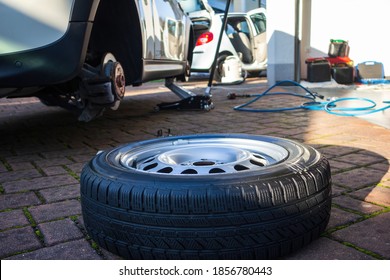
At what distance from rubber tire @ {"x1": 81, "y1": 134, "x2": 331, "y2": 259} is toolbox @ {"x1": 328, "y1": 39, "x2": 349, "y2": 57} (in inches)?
322

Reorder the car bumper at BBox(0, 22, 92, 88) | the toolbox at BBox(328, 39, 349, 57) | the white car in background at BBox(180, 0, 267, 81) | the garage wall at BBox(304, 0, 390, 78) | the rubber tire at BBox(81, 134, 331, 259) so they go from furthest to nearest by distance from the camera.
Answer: the white car in background at BBox(180, 0, 267, 81) < the garage wall at BBox(304, 0, 390, 78) < the toolbox at BBox(328, 39, 349, 57) < the car bumper at BBox(0, 22, 92, 88) < the rubber tire at BBox(81, 134, 331, 259)

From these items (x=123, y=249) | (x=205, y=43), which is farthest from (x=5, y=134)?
(x=205, y=43)

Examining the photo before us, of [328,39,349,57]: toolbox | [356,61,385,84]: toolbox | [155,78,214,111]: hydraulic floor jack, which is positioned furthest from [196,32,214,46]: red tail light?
[155,78,214,111]: hydraulic floor jack

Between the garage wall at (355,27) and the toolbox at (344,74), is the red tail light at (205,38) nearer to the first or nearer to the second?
the garage wall at (355,27)

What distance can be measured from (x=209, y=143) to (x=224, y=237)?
0.79 m

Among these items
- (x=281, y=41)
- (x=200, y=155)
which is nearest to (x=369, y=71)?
(x=281, y=41)

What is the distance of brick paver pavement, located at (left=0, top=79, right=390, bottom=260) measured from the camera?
1445 mm

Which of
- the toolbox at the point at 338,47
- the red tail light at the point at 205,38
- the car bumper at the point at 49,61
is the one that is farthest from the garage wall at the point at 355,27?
the car bumper at the point at 49,61

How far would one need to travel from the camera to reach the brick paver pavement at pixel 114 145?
1.45 meters

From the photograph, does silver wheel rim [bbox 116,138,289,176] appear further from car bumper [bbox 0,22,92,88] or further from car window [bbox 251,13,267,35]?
car window [bbox 251,13,267,35]

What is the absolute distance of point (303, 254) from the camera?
1329 mm

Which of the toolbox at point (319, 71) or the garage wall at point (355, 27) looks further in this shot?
the garage wall at point (355, 27)

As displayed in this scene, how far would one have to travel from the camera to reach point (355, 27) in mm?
9125
